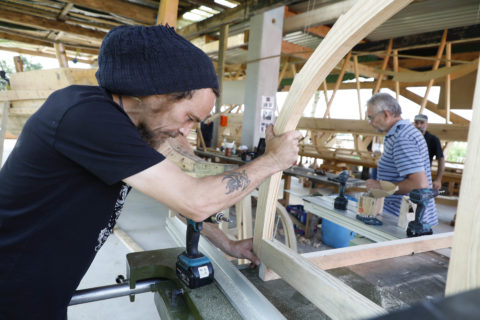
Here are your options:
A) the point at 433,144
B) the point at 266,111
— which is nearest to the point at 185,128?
the point at 266,111

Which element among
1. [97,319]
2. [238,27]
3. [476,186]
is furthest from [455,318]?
[238,27]

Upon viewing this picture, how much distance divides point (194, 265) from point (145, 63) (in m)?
0.77

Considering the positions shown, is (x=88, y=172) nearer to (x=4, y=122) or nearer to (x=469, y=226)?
(x=469, y=226)

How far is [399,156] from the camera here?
2.44m

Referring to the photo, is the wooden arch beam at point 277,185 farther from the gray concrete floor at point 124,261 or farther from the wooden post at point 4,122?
the wooden post at point 4,122

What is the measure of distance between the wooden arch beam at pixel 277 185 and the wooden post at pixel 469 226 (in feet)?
0.86

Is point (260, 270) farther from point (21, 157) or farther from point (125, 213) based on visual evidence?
point (125, 213)

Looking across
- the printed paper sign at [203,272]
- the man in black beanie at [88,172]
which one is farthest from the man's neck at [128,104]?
the printed paper sign at [203,272]

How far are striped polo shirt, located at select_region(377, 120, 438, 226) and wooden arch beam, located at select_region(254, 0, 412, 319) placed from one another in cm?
168

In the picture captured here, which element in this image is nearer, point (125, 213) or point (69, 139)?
point (69, 139)

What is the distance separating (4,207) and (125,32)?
708 mm

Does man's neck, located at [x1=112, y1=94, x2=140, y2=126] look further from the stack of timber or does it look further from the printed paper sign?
the stack of timber

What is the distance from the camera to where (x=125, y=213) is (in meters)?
Result: 5.08

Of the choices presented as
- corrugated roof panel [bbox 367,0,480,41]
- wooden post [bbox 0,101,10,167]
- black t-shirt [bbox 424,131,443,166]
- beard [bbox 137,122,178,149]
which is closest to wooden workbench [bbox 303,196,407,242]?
beard [bbox 137,122,178,149]
